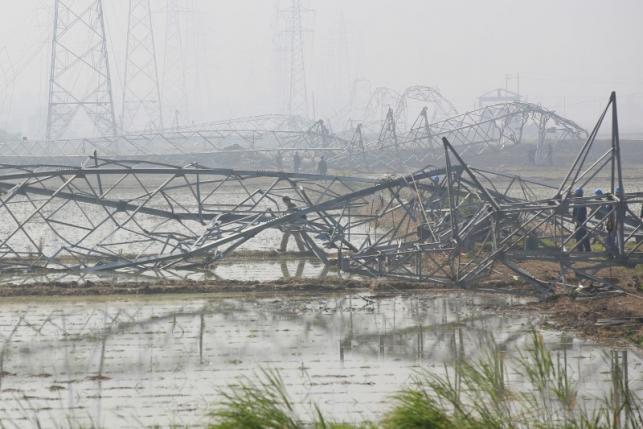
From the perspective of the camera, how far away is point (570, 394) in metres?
5.63

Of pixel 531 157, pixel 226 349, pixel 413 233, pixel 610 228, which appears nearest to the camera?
pixel 226 349

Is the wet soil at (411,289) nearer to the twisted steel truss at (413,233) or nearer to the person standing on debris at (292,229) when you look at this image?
the twisted steel truss at (413,233)

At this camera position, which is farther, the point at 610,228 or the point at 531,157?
the point at 531,157

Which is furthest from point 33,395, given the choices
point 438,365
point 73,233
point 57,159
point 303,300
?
point 57,159

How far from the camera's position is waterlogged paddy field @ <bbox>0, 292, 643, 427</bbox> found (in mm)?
7582

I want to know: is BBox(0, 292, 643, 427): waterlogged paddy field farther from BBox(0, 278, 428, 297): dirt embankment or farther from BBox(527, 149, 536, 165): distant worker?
BBox(527, 149, 536, 165): distant worker

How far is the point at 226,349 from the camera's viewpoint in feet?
31.4

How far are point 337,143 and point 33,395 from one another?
139 ft

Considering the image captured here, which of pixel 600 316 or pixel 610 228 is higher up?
pixel 610 228

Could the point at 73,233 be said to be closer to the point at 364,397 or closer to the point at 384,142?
the point at 364,397

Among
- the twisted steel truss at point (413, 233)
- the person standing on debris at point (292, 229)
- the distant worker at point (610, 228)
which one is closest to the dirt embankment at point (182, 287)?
the twisted steel truss at point (413, 233)

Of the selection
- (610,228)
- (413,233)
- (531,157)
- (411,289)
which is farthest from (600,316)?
(531,157)

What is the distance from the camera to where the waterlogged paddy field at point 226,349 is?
7.58 meters

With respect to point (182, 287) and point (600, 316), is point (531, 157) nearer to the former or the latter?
point (182, 287)
